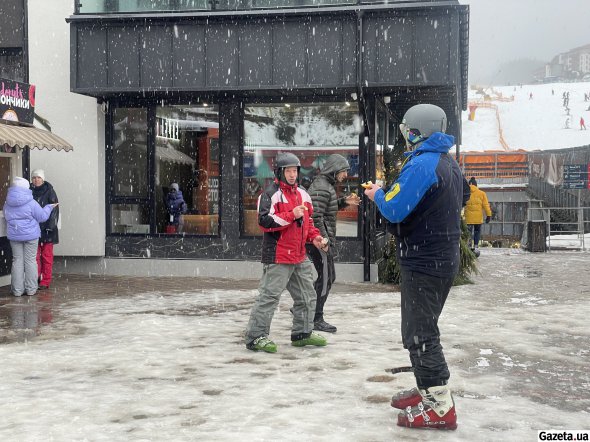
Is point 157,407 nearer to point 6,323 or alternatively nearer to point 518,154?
point 6,323

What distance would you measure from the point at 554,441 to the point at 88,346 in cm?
481

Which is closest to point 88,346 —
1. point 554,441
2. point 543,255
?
point 554,441

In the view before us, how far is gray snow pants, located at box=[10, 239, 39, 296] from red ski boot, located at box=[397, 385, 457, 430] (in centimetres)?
809

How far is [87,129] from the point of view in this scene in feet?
47.2

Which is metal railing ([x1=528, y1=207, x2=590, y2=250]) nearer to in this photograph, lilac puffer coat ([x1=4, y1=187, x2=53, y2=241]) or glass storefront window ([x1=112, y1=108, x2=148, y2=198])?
glass storefront window ([x1=112, y1=108, x2=148, y2=198])

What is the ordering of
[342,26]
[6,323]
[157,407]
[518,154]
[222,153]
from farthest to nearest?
[518,154], [222,153], [342,26], [6,323], [157,407]

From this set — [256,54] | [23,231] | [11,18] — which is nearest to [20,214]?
[23,231]

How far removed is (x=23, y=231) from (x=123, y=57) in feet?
13.0

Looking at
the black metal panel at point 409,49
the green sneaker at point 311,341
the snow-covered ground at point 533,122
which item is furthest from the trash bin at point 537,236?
the snow-covered ground at point 533,122

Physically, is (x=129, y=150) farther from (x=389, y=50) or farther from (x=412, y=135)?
(x=412, y=135)

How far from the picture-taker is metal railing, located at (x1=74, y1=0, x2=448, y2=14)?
1275cm

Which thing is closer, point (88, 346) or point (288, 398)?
point (288, 398)

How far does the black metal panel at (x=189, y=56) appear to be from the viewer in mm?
13156

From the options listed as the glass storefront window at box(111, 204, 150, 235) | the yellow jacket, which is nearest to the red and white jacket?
the glass storefront window at box(111, 204, 150, 235)
